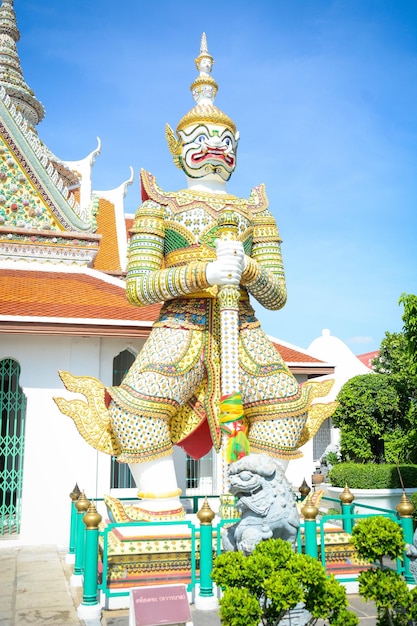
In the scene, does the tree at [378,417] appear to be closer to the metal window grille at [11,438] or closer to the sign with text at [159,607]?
the metal window grille at [11,438]

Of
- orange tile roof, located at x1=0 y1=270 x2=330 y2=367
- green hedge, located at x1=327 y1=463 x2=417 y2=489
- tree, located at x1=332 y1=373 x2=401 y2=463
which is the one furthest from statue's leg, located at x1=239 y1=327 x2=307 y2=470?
tree, located at x1=332 y1=373 x2=401 y2=463

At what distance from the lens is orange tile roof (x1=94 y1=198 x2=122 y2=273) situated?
449 inches

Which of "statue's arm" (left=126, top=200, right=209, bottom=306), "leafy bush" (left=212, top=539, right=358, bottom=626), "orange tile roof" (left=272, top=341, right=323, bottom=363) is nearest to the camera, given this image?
"leafy bush" (left=212, top=539, right=358, bottom=626)

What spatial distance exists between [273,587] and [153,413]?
2337mm

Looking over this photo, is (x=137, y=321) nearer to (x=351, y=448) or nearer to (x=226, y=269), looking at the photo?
(x=226, y=269)

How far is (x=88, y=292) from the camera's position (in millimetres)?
8594

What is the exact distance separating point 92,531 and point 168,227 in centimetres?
271

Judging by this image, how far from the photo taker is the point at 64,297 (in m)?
8.22

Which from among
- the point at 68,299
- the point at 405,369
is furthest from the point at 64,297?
the point at 405,369

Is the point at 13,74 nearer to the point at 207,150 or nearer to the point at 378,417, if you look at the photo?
the point at 207,150

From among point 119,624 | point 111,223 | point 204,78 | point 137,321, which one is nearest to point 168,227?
point 204,78

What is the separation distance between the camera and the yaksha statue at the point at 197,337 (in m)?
5.11

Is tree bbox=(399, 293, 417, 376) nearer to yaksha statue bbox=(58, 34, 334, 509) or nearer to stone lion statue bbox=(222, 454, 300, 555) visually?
yaksha statue bbox=(58, 34, 334, 509)

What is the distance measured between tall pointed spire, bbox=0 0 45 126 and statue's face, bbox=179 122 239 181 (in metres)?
8.58
